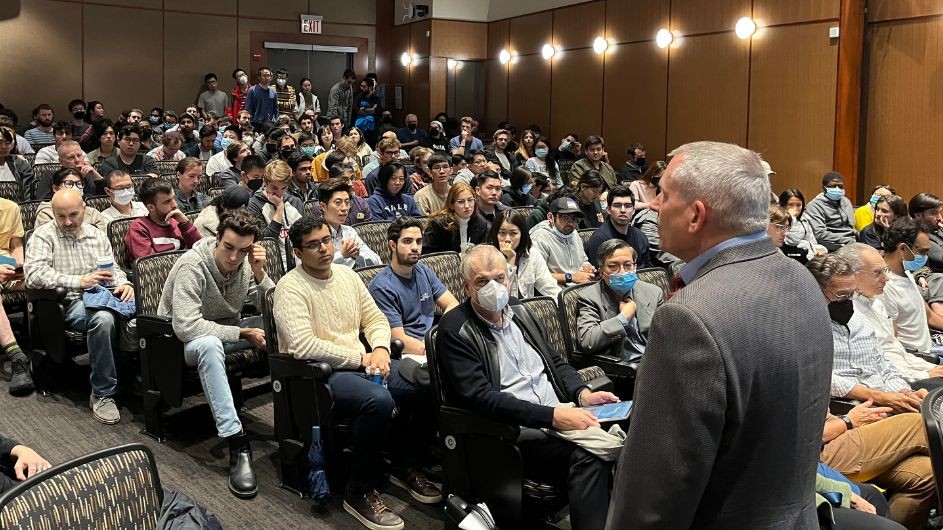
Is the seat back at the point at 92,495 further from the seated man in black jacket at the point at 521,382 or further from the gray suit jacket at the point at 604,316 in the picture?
the gray suit jacket at the point at 604,316

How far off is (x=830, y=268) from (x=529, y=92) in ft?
33.9

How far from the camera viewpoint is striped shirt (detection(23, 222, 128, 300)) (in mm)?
4555

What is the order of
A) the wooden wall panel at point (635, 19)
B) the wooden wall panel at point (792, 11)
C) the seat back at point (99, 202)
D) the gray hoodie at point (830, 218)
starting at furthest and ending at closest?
the wooden wall panel at point (635, 19), the wooden wall panel at point (792, 11), the gray hoodie at point (830, 218), the seat back at point (99, 202)

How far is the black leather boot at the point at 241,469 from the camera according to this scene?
362cm

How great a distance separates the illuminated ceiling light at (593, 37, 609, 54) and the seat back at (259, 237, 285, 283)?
823 centimetres

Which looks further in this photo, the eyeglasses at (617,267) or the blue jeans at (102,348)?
the blue jeans at (102,348)

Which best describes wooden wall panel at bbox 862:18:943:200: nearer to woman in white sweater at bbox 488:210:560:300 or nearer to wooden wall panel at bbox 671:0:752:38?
wooden wall panel at bbox 671:0:752:38

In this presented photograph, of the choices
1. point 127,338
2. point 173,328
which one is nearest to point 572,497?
point 173,328

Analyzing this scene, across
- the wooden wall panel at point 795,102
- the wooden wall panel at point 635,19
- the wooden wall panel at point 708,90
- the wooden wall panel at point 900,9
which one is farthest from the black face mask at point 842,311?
the wooden wall panel at point 635,19

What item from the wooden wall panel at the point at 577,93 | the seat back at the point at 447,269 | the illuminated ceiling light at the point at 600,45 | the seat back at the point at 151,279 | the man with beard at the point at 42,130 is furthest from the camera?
the wooden wall panel at the point at 577,93

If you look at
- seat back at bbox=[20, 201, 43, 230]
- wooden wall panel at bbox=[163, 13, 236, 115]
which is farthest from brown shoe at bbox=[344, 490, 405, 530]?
wooden wall panel at bbox=[163, 13, 236, 115]

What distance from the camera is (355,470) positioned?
11.3 ft

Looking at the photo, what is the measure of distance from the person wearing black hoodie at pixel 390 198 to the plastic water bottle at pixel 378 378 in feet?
10.1

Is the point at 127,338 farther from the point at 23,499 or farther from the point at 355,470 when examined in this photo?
the point at 23,499
